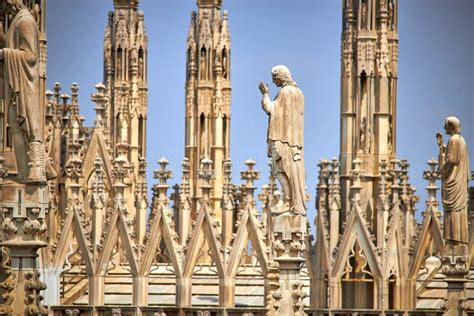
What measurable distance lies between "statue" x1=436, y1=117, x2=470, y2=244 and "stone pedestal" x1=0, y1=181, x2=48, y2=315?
12448mm

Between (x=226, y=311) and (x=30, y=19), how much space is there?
21.4 metres

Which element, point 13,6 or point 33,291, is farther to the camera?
point 13,6

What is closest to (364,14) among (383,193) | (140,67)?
(383,193)

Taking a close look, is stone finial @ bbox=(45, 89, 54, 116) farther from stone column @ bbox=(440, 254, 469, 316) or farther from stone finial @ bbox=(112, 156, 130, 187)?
stone column @ bbox=(440, 254, 469, 316)

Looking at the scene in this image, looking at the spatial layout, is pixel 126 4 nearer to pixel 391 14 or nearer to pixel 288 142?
pixel 391 14

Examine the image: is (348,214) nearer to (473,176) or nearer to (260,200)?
(473,176)

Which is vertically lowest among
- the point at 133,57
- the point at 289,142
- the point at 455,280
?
the point at 455,280

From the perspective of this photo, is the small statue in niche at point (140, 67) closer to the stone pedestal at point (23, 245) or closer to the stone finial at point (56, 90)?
the stone finial at point (56, 90)

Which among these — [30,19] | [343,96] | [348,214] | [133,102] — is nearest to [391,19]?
[343,96]

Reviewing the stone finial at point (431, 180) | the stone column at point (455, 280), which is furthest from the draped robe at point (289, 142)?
the stone finial at point (431, 180)

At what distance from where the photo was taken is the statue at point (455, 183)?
36.8 metres

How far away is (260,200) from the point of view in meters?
52.9

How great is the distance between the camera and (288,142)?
30.9 m

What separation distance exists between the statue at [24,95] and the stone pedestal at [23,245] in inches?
8.3
